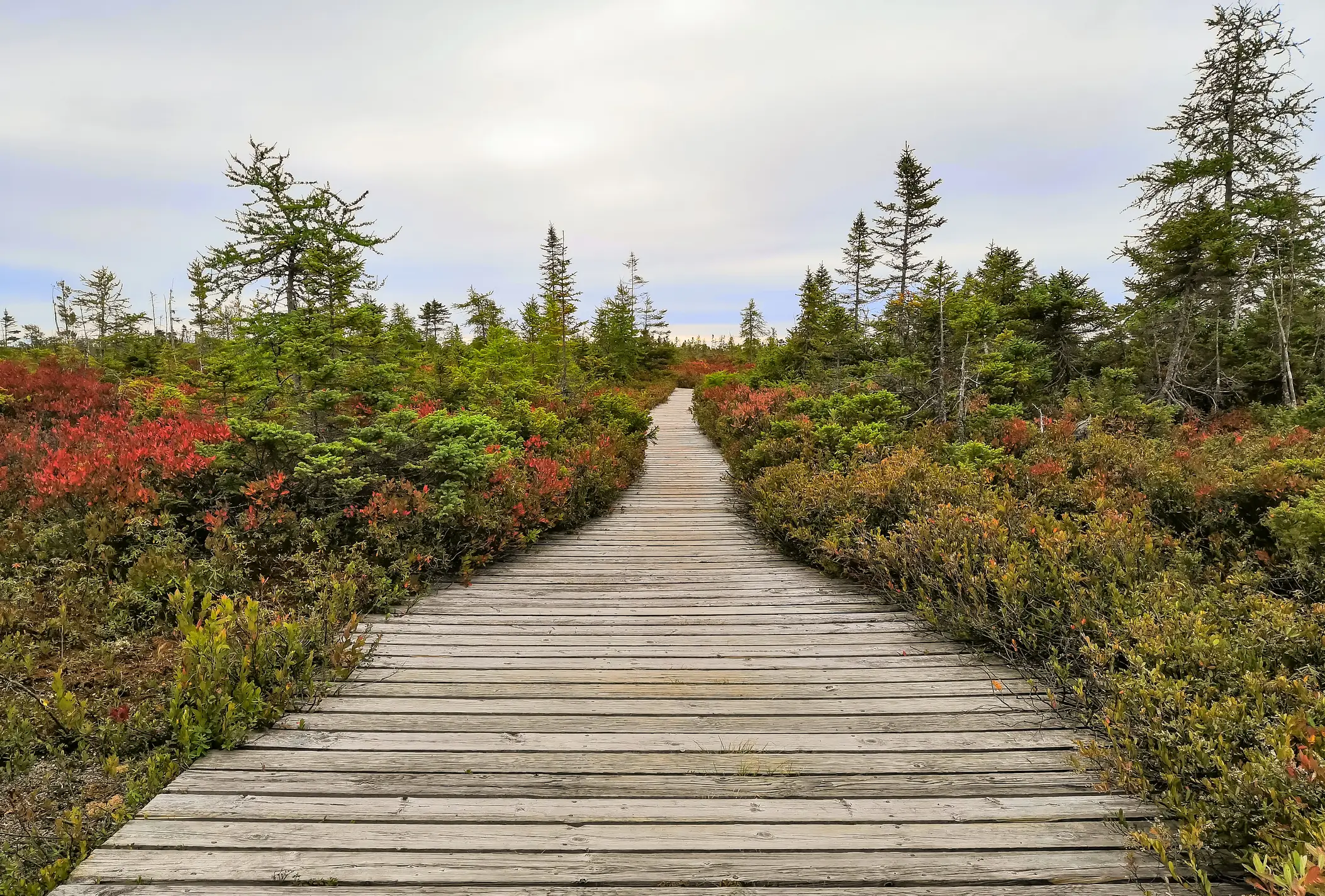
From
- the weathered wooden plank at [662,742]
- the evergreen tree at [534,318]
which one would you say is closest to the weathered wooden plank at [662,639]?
the weathered wooden plank at [662,742]

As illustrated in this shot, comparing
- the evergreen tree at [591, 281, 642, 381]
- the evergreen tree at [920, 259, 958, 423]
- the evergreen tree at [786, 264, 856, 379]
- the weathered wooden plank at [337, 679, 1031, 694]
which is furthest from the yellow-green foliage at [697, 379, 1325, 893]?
the evergreen tree at [591, 281, 642, 381]

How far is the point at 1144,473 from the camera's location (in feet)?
19.4

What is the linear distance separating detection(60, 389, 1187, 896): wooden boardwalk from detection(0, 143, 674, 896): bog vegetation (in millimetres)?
399

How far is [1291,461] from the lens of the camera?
503cm

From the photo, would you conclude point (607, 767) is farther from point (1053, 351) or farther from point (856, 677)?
point (1053, 351)

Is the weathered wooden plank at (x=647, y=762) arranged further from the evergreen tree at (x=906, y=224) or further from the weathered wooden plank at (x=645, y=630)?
the evergreen tree at (x=906, y=224)

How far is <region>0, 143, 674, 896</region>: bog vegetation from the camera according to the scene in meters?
2.89

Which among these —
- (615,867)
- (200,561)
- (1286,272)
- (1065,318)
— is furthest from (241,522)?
(1286,272)

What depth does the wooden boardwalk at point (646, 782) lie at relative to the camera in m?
2.13

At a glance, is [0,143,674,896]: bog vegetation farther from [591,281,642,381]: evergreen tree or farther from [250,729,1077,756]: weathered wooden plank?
[591,281,642,381]: evergreen tree

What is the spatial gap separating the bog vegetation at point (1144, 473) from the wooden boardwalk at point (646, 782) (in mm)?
439

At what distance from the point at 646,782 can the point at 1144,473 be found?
6.46 meters

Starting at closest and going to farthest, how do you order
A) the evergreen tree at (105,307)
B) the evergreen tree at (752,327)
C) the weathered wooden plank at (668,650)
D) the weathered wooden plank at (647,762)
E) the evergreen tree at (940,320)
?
the weathered wooden plank at (647,762) → the weathered wooden plank at (668,650) → the evergreen tree at (940,320) → the evergreen tree at (105,307) → the evergreen tree at (752,327)

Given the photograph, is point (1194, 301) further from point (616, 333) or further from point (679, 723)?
point (616, 333)
